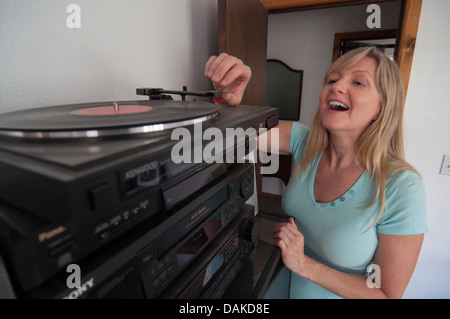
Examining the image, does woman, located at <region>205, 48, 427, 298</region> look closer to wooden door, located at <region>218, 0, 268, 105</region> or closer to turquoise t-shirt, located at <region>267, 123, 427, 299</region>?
turquoise t-shirt, located at <region>267, 123, 427, 299</region>

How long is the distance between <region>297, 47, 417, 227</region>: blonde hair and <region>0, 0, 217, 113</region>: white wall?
0.57m

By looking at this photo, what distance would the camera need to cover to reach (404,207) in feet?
2.31

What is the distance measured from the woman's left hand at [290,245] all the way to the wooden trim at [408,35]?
1.14 m

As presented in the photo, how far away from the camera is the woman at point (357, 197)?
713 millimetres

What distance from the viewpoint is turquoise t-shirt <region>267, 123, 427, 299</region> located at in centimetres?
71

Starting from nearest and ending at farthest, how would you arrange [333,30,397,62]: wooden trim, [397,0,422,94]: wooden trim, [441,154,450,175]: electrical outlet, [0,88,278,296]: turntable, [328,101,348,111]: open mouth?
[0,88,278,296]: turntable
[328,101,348,111]: open mouth
[397,0,422,94]: wooden trim
[441,154,450,175]: electrical outlet
[333,30,397,62]: wooden trim

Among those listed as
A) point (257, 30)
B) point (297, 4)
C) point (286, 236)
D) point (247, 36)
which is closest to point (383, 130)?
point (286, 236)

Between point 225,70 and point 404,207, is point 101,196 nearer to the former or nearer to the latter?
point 225,70

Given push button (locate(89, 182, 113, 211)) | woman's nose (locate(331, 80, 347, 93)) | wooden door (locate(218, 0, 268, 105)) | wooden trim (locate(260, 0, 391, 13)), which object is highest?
wooden trim (locate(260, 0, 391, 13))

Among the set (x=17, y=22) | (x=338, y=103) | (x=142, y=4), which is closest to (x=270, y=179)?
(x=338, y=103)

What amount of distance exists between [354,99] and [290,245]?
0.49m

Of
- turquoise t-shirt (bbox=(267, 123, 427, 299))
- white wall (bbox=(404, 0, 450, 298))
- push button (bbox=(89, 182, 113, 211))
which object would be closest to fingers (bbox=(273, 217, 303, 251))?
turquoise t-shirt (bbox=(267, 123, 427, 299))

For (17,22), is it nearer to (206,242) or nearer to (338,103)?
(206,242)

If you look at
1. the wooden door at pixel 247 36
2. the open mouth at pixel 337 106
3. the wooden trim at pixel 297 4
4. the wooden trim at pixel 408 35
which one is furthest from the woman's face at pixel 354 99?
the wooden trim at pixel 297 4
